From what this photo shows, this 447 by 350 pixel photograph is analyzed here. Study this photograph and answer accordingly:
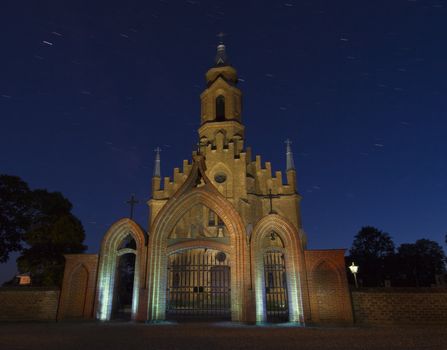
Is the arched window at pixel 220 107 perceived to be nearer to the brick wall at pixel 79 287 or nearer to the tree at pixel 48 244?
the tree at pixel 48 244

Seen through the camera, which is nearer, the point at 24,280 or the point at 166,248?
the point at 166,248

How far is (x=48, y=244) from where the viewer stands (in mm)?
25609

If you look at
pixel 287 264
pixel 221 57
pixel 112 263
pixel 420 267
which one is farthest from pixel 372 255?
pixel 112 263

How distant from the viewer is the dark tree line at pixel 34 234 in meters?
25.2

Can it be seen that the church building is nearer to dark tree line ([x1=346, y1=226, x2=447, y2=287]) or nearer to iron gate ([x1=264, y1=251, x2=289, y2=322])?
iron gate ([x1=264, y1=251, x2=289, y2=322])

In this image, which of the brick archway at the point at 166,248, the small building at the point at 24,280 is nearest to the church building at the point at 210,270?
the brick archway at the point at 166,248

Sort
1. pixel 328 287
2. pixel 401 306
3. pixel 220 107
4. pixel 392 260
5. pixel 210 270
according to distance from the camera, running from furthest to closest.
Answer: pixel 392 260 < pixel 220 107 < pixel 210 270 < pixel 328 287 < pixel 401 306

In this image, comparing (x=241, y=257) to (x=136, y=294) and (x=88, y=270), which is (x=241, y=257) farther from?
(x=88, y=270)

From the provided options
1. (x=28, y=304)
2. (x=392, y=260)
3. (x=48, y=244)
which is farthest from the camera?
(x=392, y=260)

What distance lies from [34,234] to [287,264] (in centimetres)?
2045

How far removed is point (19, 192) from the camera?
26375 millimetres

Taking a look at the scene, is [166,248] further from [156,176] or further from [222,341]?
[156,176]

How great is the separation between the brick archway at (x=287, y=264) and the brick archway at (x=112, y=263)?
584 cm

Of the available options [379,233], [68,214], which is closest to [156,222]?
[68,214]
